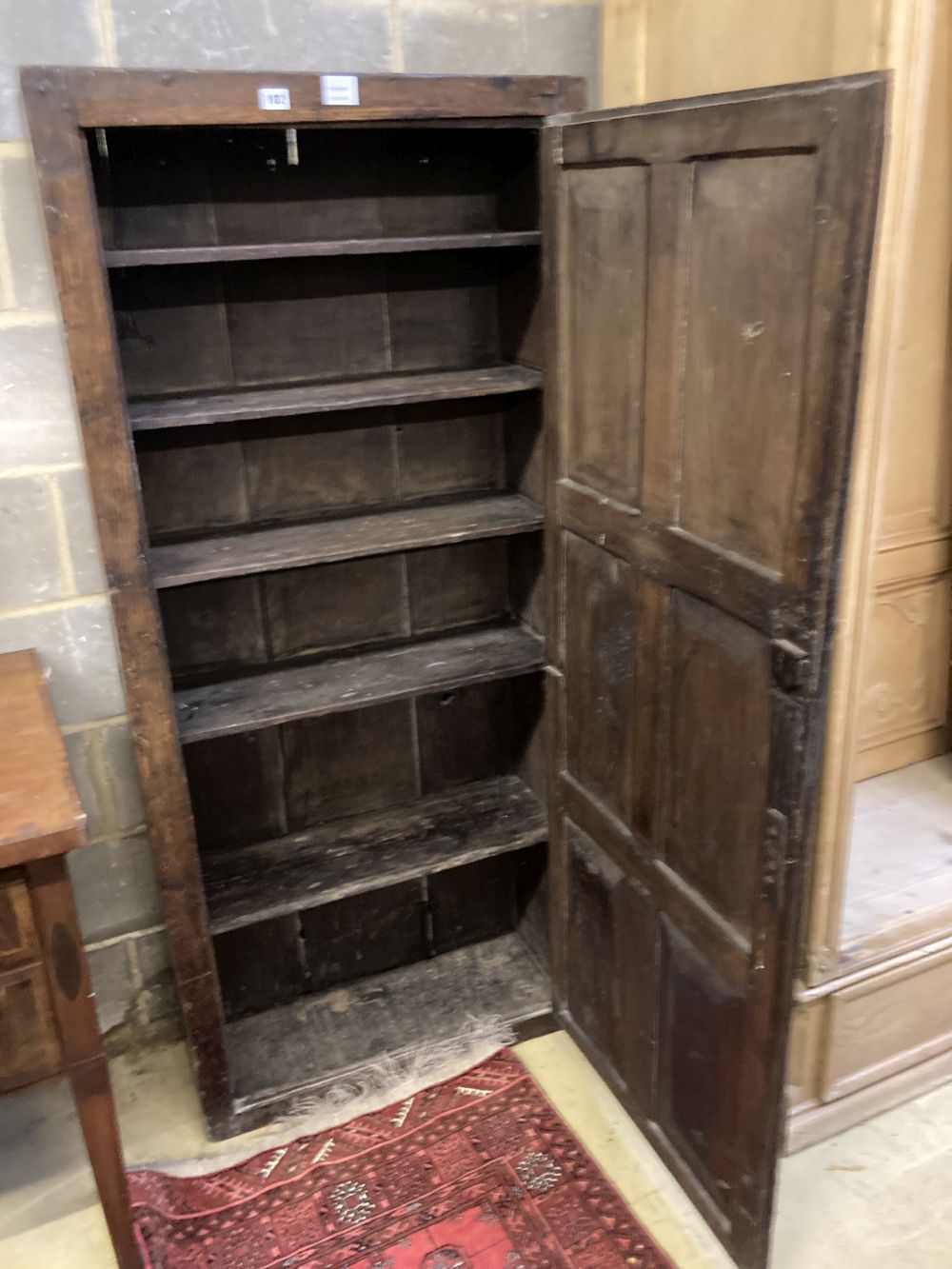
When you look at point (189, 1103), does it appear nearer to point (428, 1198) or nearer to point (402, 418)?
point (428, 1198)

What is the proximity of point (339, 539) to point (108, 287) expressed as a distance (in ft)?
1.93

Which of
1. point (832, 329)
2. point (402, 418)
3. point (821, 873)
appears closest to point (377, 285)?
point (402, 418)

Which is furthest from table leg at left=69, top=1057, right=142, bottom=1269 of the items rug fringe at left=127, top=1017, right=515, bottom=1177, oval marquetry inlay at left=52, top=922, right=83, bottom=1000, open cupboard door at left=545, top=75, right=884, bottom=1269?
open cupboard door at left=545, top=75, right=884, bottom=1269

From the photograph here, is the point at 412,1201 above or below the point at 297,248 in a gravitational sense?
below

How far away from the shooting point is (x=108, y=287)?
1.53 m

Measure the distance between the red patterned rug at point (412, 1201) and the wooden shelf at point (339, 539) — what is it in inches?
44.7

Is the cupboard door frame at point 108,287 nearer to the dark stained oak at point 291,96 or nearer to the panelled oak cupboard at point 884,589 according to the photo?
the dark stained oak at point 291,96

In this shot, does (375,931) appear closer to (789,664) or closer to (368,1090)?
(368,1090)

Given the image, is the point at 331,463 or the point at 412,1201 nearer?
the point at 412,1201

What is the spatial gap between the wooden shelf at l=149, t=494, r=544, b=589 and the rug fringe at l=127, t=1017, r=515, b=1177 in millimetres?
1084

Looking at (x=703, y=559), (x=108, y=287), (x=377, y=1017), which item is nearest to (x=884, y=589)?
(x=703, y=559)

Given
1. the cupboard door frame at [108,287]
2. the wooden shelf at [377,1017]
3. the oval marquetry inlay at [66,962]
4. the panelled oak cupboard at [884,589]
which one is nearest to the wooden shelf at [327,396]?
the cupboard door frame at [108,287]

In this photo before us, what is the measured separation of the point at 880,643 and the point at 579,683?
3.08ft

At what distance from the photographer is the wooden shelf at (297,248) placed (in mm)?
1562
